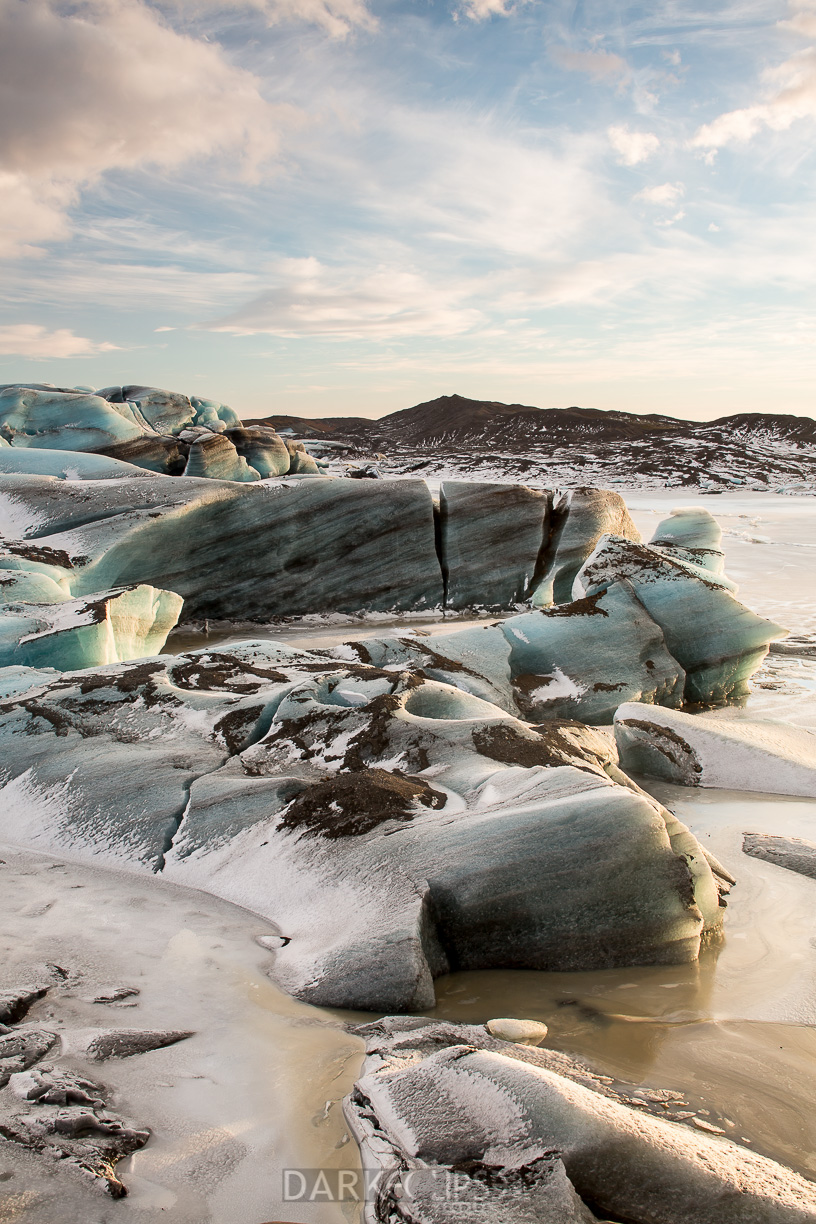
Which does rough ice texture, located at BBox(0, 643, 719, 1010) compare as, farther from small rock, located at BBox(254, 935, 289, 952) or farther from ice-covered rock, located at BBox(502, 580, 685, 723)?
ice-covered rock, located at BBox(502, 580, 685, 723)

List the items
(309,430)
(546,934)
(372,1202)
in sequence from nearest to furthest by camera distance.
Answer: (372,1202) < (546,934) < (309,430)

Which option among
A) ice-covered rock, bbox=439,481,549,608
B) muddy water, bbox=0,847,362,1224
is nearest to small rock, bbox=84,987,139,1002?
muddy water, bbox=0,847,362,1224

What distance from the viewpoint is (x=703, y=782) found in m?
6.26

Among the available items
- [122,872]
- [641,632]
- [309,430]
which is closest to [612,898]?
[122,872]

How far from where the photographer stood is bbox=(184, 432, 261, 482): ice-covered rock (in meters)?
19.3

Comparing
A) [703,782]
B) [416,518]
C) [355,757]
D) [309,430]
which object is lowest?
[703,782]

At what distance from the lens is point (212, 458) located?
1939cm

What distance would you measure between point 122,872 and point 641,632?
609 cm

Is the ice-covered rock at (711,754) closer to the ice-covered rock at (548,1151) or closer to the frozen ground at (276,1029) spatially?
the frozen ground at (276,1029)

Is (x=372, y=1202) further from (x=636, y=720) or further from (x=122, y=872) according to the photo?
(x=636, y=720)

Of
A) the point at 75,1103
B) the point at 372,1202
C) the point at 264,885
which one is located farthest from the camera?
the point at 264,885

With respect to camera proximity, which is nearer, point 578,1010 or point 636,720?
point 578,1010

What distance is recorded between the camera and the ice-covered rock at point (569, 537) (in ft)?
43.0

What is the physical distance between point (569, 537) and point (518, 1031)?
1076 cm
